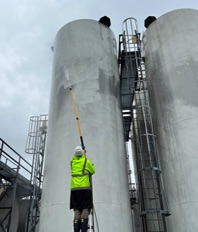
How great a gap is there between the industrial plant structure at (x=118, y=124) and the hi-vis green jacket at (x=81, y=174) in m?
3.15

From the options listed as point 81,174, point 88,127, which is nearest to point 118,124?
point 88,127

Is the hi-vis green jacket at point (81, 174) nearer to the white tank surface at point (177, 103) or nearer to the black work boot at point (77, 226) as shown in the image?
the black work boot at point (77, 226)

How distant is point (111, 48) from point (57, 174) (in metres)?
7.22

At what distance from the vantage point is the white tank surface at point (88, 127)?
8328 millimetres

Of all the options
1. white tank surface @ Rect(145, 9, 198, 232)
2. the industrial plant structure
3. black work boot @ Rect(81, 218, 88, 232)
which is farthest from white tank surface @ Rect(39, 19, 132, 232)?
black work boot @ Rect(81, 218, 88, 232)

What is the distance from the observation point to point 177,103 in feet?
34.4

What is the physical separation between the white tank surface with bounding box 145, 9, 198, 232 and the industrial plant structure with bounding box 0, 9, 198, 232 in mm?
38

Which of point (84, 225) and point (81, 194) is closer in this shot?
point (84, 225)

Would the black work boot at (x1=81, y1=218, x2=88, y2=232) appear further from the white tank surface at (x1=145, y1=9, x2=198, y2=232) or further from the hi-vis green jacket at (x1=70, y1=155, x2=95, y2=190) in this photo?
the white tank surface at (x1=145, y1=9, x2=198, y2=232)

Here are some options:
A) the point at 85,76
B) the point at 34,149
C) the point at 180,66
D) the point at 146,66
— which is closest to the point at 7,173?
the point at 34,149

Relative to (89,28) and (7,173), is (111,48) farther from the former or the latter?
(7,173)

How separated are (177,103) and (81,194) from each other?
7016 millimetres

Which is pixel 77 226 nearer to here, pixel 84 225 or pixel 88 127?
pixel 84 225

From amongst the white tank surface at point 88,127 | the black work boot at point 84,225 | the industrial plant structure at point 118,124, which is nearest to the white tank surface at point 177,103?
the industrial plant structure at point 118,124
